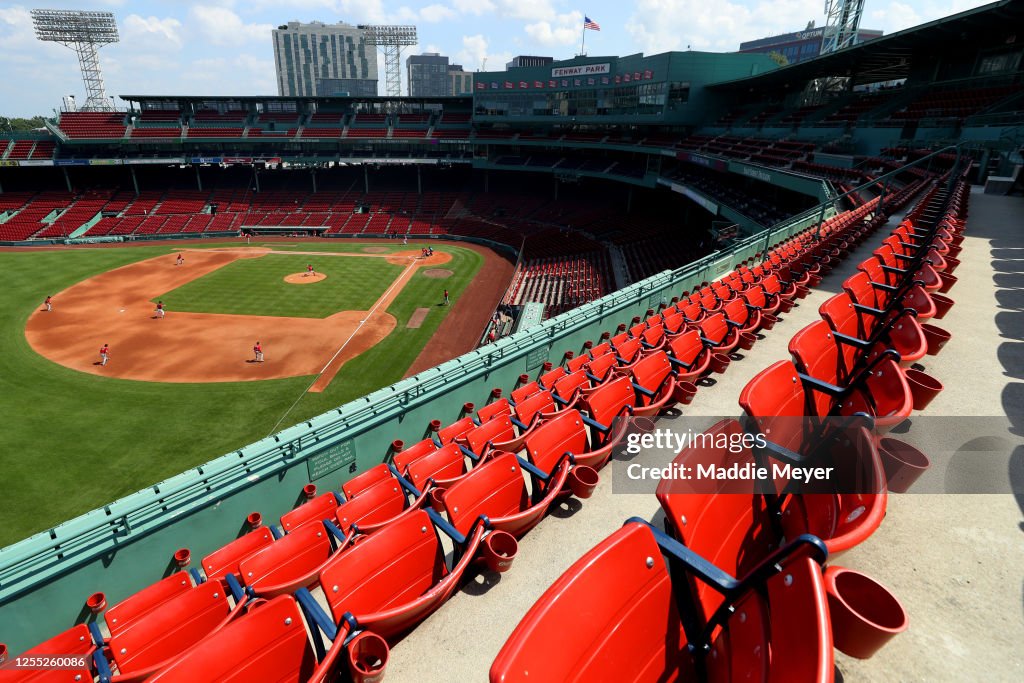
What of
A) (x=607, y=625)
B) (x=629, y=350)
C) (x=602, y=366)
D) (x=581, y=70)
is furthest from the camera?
(x=581, y=70)

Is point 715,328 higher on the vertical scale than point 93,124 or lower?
lower

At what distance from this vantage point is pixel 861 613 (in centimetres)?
242

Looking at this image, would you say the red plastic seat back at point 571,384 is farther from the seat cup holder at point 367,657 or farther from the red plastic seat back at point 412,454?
the seat cup holder at point 367,657

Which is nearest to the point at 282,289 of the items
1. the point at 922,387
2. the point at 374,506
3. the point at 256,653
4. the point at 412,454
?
the point at 412,454

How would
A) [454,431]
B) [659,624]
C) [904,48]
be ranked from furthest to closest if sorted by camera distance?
1. [904,48]
2. [454,431]
3. [659,624]

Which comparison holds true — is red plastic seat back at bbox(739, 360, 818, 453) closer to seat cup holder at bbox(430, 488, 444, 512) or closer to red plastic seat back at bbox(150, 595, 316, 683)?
red plastic seat back at bbox(150, 595, 316, 683)

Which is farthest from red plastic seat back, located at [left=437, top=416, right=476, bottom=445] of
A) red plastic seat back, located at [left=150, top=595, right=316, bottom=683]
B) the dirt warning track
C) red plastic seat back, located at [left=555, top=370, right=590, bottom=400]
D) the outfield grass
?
the outfield grass

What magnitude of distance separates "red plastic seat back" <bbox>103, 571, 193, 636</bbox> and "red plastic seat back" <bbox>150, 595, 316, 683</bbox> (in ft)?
9.31

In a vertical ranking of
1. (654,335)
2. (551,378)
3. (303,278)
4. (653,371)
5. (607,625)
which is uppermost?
(607,625)

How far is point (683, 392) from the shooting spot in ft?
22.9

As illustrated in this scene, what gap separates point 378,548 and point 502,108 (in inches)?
2542

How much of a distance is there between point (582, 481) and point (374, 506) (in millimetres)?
2931

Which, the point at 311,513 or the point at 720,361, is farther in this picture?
the point at 720,361

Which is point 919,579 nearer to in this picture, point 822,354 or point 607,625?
point 822,354
